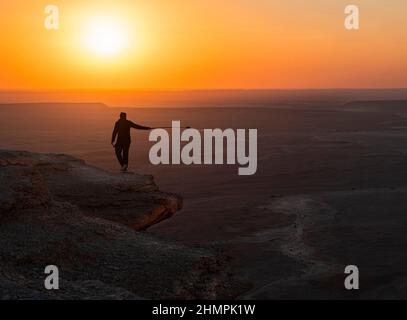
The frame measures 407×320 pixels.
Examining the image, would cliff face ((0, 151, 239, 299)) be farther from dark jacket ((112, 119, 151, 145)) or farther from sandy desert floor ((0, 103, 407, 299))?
dark jacket ((112, 119, 151, 145))

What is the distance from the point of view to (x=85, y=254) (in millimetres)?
8797

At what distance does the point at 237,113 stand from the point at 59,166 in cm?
5450

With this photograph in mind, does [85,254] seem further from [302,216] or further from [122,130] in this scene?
[122,130]

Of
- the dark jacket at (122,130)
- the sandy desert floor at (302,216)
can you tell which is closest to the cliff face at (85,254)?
the sandy desert floor at (302,216)

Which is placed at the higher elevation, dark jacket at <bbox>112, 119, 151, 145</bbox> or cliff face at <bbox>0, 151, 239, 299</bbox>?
dark jacket at <bbox>112, 119, 151, 145</bbox>

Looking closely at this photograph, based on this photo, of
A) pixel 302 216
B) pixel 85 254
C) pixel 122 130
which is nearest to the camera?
pixel 85 254

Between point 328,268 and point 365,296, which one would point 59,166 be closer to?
point 328,268

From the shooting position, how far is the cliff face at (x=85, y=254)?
24.5 feet

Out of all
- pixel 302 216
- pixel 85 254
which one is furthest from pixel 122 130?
pixel 85 254

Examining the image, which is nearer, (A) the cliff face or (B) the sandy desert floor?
(A) the cliff face

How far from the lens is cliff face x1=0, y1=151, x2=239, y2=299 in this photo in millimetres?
7473

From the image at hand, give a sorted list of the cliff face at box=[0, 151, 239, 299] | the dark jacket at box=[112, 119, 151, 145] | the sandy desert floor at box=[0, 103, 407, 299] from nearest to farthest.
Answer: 1. the cliff face at box=[0, 151, 239, 299]
2. the sandy desert floor at box=[0, 103, 407, 299]
3. the dark jacket at box=[112, 119, 151, 145]

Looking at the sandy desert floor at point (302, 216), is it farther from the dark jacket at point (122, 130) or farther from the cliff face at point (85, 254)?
the dark jacket at point (122, 130)

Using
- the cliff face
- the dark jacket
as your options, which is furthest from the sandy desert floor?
the dark jacket
